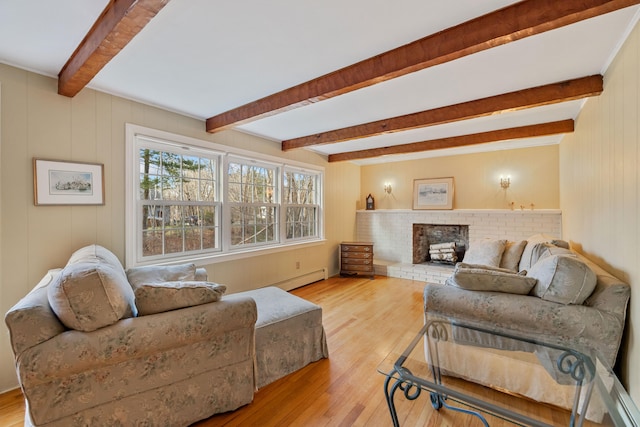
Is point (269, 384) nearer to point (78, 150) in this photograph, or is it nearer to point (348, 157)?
point (78, 150)

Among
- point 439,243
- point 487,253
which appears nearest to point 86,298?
point 487,253

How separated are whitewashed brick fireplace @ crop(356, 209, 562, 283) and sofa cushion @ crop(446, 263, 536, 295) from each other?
9.02 ft

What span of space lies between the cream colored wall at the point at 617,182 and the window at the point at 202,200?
345 cm

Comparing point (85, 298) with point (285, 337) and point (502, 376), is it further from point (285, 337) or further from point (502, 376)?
point (502, 376)

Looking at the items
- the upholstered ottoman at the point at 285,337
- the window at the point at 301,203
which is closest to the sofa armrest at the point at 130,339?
the upholstered ottoman at the point at 285,337

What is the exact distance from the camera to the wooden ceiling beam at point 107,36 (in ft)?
4.17

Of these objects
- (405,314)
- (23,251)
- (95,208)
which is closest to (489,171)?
(405,314)

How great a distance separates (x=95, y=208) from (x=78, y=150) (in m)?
0.49

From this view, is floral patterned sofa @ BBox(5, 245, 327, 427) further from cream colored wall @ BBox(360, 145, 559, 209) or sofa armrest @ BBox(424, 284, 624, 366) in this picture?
cream colored wall @ BBox(360, 145, 559, 209)

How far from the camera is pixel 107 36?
145 centimetres

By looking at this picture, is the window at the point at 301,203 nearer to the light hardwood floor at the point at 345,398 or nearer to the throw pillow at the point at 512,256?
the light hardwood floor at the point at 345,398

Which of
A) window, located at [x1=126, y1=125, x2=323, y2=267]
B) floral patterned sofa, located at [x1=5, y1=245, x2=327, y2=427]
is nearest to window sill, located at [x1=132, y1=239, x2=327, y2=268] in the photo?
window, located at [x1=126, y1=125, x2=323, y2=267]

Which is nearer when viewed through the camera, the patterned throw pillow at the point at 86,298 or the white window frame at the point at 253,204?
the patterned throw pillow at the point at 86,298

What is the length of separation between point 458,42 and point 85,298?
93.1 inches
